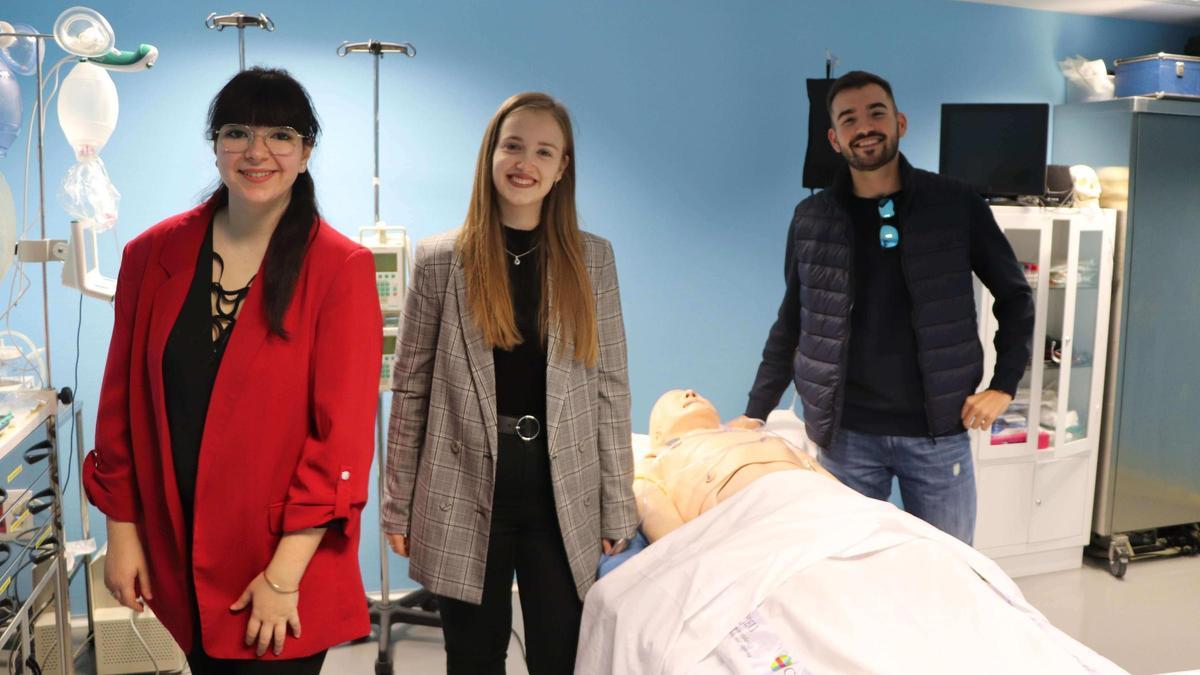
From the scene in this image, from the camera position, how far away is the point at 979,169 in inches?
144

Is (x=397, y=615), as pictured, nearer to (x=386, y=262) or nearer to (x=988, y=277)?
(x=386, y=262)

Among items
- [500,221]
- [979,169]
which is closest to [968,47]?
[979,169]

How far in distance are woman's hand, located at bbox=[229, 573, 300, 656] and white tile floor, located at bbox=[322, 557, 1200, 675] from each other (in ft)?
5.48

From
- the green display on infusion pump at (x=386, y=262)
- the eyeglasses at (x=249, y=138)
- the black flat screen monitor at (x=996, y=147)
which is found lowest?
the green display on infusion pump at (x=386, y=262)

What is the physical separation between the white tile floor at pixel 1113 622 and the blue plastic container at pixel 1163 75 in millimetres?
1916

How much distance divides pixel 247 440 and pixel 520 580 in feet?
2.36

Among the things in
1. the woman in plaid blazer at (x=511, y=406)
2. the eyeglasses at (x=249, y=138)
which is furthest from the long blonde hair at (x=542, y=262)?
the eyeglasses at (x=249, y=138)

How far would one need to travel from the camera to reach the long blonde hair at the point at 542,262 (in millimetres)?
1834

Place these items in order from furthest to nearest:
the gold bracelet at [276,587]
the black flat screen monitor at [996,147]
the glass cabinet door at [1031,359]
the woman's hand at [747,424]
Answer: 1. the glass cabinet door at [1031,359]
2. the black flat screen monitor at [996,147]
3. the woman's hand at [747,424]
4. the gold bracelet at [276,587]

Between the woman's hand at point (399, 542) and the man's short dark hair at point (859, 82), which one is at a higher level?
the man's short dark hair at point (859, 82)

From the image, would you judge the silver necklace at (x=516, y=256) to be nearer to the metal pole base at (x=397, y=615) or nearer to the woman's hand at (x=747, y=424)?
the woman's hand at (x=747, y=424)

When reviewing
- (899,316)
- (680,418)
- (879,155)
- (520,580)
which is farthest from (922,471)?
(520,580)

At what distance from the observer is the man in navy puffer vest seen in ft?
7.72

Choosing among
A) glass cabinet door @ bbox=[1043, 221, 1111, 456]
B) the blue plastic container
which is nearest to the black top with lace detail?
glass cabinet door @ bbox=[1043, 221, 1111, 456]
